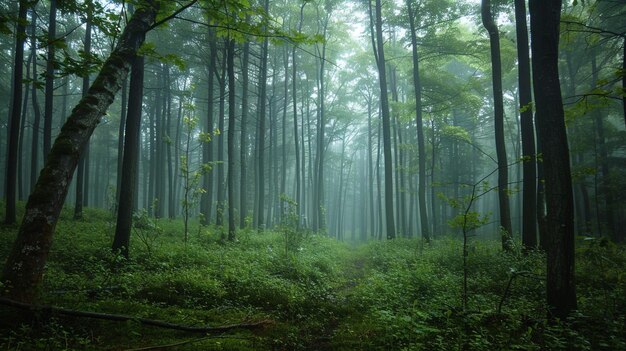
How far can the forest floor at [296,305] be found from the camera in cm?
392

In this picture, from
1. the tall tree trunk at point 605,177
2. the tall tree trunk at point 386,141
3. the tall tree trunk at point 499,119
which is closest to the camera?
the tall tree trunk at point 499,119

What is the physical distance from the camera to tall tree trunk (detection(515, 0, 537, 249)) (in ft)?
32.7

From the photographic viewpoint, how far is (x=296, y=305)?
20.7ft

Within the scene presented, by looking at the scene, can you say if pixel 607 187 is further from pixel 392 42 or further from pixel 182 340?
pixel 182 340

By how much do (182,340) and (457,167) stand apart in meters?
27.0

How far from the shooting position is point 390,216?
1689 cm

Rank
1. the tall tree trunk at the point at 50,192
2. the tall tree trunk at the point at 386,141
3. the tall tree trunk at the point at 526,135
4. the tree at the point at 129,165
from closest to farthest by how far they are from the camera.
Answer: the tall tree trunk at the point at 50,192 < the tree at the point at 129,165 < the tall tree trunk at the point at 526,135 < the tall tree trunk at the point at 386,141

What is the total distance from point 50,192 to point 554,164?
695 cm

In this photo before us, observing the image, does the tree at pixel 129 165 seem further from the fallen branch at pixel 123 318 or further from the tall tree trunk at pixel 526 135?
the tall tree trunk at pixel 526 135

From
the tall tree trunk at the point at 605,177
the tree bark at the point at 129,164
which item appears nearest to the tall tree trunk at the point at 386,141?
the tall tree trunk at the point at 605,177

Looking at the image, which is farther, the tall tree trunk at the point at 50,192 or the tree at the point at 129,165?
the tree at the point at 129,165

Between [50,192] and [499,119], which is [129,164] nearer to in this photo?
[50,192]

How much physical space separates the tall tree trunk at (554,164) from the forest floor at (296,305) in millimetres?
412

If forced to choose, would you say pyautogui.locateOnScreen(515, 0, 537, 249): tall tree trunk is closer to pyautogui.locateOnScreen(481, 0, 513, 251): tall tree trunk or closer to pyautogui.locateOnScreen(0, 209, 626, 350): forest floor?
pyautogui.locateOnScreen(481, 0, 513, 251): tall tree trunk
